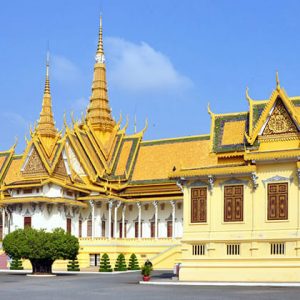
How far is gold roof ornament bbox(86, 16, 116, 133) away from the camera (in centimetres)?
6594

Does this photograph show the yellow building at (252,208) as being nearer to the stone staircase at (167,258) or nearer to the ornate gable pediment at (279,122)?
the ornate gable pediment at (279,122)

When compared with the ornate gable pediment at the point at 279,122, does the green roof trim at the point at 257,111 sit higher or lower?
higher

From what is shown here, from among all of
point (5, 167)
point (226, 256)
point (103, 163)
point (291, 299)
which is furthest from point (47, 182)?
point (291, 299)

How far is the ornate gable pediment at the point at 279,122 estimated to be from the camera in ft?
111

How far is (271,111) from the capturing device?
113 ft

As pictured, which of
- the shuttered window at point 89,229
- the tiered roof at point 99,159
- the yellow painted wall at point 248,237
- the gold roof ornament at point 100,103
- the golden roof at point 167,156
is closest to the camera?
the yellow painted wall at point 248,237

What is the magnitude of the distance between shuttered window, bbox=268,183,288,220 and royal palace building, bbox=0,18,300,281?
0.15 ft

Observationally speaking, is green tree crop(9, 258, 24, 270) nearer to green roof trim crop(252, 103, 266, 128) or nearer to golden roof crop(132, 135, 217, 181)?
golden roof crop(132, 135, 217, 181)

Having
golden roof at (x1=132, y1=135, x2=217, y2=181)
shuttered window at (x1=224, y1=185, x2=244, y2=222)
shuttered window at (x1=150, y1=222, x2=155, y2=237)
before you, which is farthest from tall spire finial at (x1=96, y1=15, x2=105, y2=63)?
shuttered window at (x1=224, y1=185, x2=244, y2=222)

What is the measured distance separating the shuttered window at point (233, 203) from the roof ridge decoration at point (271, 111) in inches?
97.9

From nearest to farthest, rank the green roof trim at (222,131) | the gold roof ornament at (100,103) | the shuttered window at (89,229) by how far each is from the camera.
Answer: the green roof trim at (222,131) < the shuttered window at (89,229) < the gold roof ornament at (100,103)

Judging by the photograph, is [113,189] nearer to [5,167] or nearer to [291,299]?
[5,167]

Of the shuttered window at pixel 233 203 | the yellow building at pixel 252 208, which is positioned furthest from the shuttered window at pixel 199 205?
the shuttered window at pixel 233 203

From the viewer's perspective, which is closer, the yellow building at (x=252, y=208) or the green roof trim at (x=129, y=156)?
the yellow building at (x=252, y=208)
